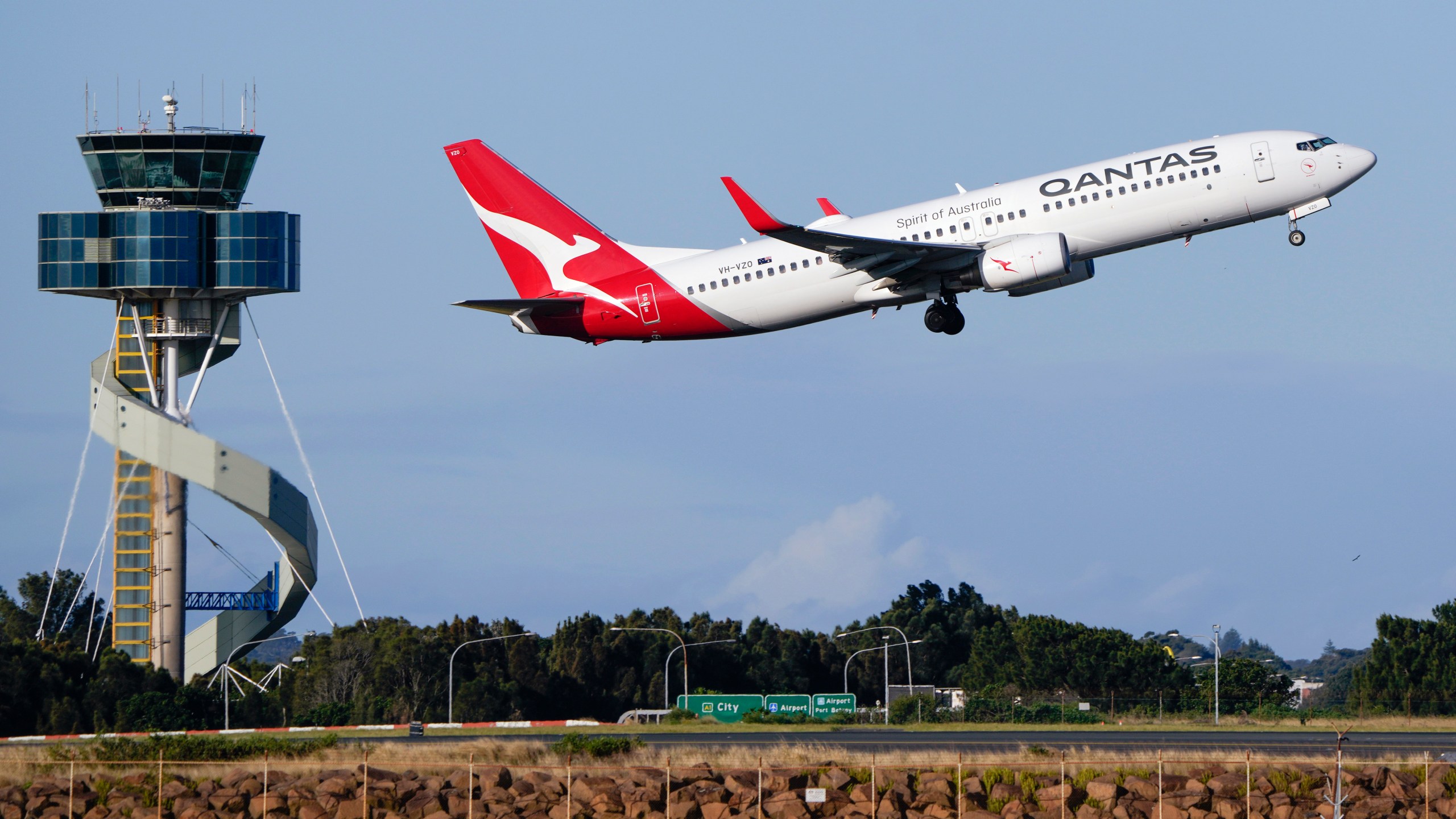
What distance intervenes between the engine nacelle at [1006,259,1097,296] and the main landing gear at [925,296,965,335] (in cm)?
276

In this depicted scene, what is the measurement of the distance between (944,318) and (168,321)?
75.1 m

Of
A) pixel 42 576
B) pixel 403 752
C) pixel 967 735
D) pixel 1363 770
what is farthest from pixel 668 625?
pixel 1363 770

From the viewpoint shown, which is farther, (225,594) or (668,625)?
(668,625)

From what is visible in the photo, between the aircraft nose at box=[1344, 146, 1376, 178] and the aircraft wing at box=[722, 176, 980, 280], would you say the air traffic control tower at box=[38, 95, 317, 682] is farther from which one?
the aircraft nose at box=[1344, 146, 1376, 178]

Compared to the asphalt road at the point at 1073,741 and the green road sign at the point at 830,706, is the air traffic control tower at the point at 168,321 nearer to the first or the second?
the green road sign at the point at 830,706

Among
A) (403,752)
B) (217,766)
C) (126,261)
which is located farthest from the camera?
(126,261)

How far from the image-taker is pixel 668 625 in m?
146

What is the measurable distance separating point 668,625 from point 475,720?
3864 cm

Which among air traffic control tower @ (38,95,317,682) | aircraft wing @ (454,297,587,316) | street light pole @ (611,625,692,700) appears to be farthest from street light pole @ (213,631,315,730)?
aircraft wing @ (454,297,587,316)

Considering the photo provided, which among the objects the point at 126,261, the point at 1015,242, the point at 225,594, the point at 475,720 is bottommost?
the point at 475,720

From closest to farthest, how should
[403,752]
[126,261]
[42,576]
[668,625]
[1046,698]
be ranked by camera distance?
[403,752] → [1046,698] → [126,261] → [668,625] → [42,576]

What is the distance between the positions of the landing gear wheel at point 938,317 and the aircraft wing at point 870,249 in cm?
210

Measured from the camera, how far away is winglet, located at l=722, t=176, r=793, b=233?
5019 cm

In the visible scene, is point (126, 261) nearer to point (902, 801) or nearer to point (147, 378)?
point (147, 378)
